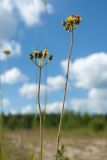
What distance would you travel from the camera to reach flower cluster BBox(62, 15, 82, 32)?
192 cm

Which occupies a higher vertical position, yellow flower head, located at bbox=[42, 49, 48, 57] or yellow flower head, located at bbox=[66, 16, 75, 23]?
yellow flower head, located at bbox=[66, 16, 75, 23]

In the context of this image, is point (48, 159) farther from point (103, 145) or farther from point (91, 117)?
point (91, 117)

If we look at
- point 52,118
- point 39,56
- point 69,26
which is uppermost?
point 69,26

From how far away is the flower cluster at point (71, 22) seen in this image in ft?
6.30

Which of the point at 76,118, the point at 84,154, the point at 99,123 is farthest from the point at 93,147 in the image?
the point at 76,118

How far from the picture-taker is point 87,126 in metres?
15.0

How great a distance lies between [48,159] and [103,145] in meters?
3.21

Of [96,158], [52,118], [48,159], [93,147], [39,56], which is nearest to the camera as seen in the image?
[39,56]

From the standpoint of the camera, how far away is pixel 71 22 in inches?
76.7

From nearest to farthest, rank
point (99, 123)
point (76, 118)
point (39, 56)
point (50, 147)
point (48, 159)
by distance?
point (39, 56) → point (48, 159) → point (50, 147) → point (99, 123) → point (76, 118)

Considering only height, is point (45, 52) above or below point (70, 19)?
below

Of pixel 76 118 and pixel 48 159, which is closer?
pixel 48 159

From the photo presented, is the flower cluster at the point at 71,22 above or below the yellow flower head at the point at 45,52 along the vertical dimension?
above

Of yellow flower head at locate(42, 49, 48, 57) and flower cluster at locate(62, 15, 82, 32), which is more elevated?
flower cluster at locate(62, 15, 82, 32)
